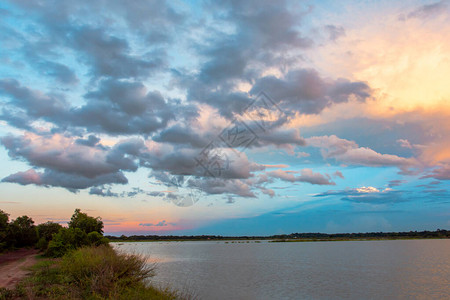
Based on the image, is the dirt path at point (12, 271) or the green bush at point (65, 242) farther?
the green bush at point (65, 242)

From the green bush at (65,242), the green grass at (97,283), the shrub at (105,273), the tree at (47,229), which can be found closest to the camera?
the green grass at (97,283)

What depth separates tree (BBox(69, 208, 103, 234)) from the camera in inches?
2726

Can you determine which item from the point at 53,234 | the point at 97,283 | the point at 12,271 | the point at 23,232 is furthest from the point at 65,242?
the point at 97,283

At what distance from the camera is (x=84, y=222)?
69625 millimetres

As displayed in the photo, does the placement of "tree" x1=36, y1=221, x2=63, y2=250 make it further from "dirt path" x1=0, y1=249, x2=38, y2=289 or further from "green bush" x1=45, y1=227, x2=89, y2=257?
"dirt path" x1=0, y1=249, x2=38, y2=289

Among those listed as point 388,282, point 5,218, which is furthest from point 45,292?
point 5,218

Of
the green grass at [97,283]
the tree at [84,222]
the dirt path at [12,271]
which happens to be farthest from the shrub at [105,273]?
the tree at [84,222]

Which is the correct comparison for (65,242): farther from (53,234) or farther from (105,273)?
(105,273)

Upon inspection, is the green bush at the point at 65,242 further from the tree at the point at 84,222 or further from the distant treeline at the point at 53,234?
the tree at the point at 84,222

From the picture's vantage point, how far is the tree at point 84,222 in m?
69.2

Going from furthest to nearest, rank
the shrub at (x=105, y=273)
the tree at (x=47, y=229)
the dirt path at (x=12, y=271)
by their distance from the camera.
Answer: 1. the tree at (x=47, y=229)
2. the dirt path at (x=12, y=271)
3. the shrub at (x=105, y=273)

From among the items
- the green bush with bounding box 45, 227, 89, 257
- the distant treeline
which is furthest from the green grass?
the green bush with bounding box 45, 227, 89, 257

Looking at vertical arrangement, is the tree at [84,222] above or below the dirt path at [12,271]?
above

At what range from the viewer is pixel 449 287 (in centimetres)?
3369
